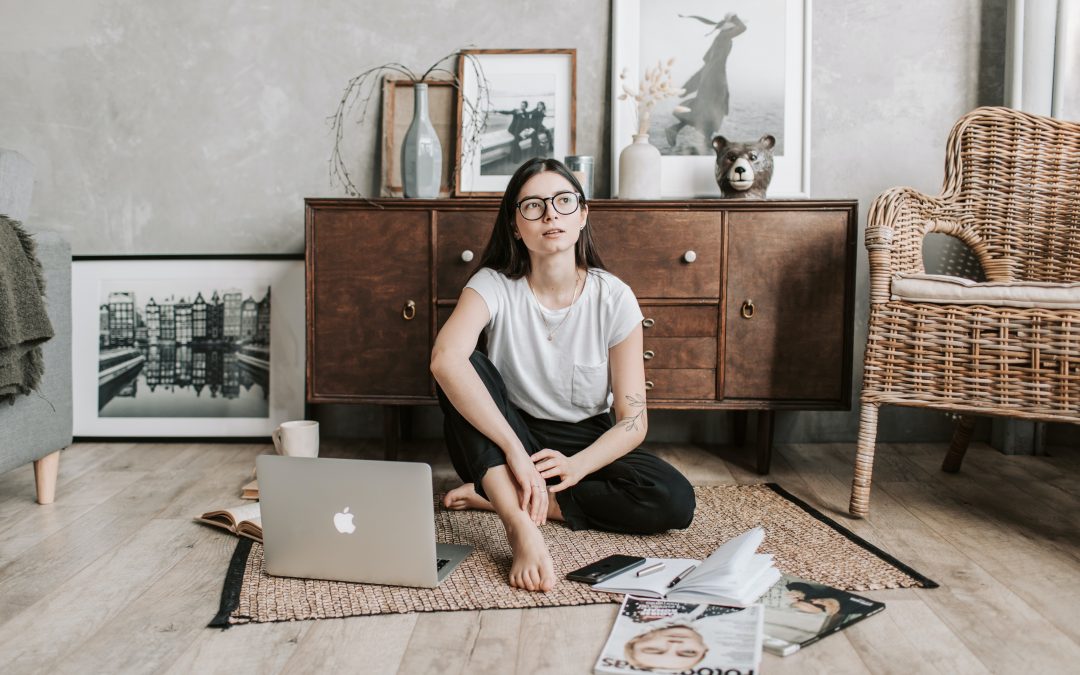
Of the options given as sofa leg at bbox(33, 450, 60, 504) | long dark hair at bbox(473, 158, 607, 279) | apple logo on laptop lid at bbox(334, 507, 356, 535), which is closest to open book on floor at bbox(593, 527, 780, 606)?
apple logo on laptop lid at bbox(334, 507, 356, 535)

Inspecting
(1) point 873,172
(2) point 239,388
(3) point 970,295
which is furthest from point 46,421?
(1) point 873,172

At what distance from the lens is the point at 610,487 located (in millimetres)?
1778

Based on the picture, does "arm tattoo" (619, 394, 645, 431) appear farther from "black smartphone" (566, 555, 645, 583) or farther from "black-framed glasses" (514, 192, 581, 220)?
"black-framed glasses" (514, 192, 581, 220)

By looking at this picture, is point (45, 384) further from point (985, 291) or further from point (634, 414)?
point (985, 291)

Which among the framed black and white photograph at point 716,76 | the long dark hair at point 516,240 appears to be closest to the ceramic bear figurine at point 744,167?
the framed black and white photograph at point 716,76

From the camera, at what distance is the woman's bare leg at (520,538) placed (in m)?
1.45

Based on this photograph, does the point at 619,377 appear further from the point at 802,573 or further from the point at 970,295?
the point at 970,295

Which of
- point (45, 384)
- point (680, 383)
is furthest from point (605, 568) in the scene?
point (45, 384)

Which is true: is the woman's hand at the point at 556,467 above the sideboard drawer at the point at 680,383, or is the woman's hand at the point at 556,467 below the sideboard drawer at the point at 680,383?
below

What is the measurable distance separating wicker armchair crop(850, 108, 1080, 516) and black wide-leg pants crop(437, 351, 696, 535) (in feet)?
1.58

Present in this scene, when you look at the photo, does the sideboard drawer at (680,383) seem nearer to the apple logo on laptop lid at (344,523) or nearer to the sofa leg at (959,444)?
the sofa leg at (959,444)

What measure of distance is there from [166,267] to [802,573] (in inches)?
85.5

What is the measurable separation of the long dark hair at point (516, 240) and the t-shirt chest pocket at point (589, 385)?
0.24 m

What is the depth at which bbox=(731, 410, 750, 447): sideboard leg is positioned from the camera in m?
2.67
